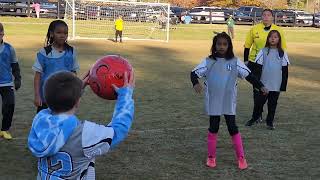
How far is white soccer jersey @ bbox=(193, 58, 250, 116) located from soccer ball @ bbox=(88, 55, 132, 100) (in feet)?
9.79

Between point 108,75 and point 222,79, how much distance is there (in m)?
3.21

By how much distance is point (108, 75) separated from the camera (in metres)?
3.20

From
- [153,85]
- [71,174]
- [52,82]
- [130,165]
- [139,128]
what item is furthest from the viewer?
[153,85]

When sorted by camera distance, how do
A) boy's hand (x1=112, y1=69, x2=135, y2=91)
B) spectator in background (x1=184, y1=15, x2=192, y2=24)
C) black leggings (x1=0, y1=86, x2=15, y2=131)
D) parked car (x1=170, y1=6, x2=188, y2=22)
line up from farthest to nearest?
parked car (x1=170, y1=6, x2=188, y2=22), spectator in background (x1=184, y1=15, x2=192, y2=24), black leggings (x1=0, y1=86, x2=15, y2=131), boy's hand (x1=112, y1=69, x2=135, y2=91)

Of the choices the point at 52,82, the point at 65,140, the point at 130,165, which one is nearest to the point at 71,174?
the point at 65,140

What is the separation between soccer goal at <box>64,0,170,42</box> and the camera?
1185 inches

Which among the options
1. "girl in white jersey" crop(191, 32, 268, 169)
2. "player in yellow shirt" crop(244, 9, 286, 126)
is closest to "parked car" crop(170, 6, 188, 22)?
"player in yellow shirt" crop(244, 9, 286, 126)

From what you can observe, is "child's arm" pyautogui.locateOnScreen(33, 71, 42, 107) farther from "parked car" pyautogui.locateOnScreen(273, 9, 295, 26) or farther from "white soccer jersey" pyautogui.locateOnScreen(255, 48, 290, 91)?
"parked car" pyautogui.locateOnScreen(273, 9, 295, 26)

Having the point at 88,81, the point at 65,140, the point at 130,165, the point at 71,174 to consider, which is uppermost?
the point at 88,81

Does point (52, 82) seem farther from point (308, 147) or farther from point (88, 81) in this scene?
point (308, 147)

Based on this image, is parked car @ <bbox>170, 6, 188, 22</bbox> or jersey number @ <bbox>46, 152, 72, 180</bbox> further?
parked car @ <bbox>170, 6, 188, 22</bbox>

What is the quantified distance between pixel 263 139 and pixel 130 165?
2.43 metres

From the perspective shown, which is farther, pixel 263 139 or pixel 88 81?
pixel 263 139

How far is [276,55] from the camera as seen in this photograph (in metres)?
8.28
